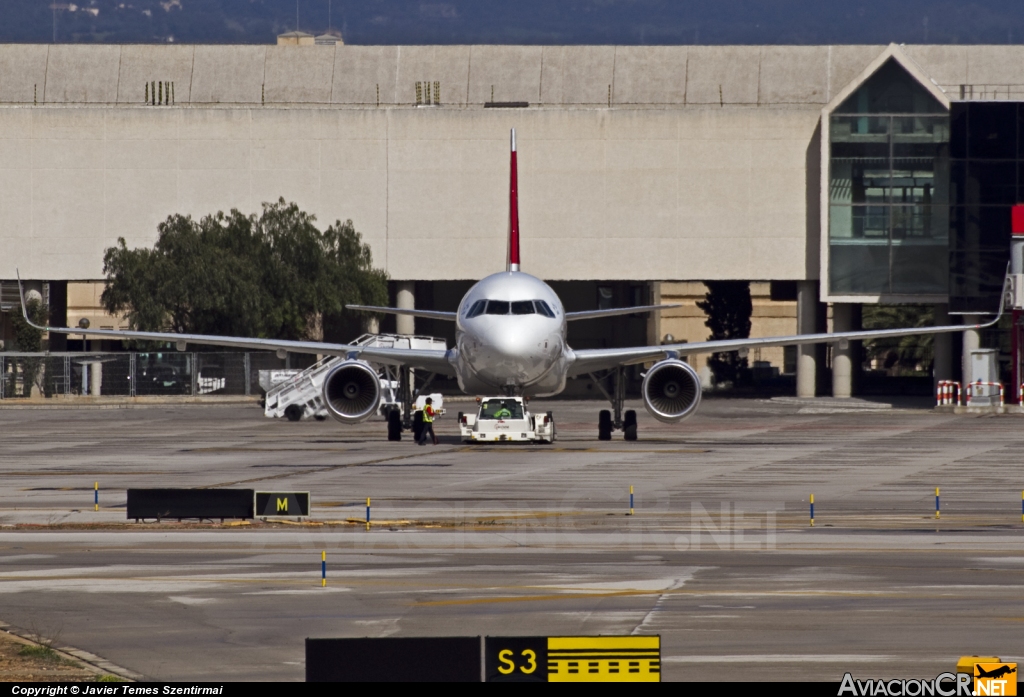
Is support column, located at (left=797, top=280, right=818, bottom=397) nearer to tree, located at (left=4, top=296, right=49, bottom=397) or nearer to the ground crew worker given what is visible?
the ground crew worker

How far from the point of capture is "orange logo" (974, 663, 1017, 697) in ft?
30.8

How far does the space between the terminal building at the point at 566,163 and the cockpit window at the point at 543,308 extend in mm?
40555

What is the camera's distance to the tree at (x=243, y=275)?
79938 mm

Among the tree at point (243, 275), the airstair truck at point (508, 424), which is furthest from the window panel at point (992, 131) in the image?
the airstair truck at point (508, 424)

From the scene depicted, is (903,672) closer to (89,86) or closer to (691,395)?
(691,395)

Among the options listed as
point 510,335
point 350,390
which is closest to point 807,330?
point 350,390

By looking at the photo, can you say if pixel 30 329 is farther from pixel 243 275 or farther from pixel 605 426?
pixel 605 426

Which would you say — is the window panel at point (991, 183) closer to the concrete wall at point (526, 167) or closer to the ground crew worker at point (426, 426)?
the concrete wall at point (526, 167)

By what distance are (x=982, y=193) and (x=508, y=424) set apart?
41397 millimetres

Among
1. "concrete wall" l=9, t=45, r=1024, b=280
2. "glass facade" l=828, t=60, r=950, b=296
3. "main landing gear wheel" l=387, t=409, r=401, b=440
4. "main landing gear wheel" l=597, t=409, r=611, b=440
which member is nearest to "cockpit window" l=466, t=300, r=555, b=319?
"main landing gear wheel" l=597, t=409, r=611, b=440

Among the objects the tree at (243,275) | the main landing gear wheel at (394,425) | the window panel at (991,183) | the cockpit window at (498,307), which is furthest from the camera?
the tree at (243,275)

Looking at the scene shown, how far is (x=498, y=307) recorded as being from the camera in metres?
40.7

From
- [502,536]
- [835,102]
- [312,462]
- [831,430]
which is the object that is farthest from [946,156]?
[502,536]

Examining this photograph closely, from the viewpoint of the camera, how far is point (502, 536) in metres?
22.1
